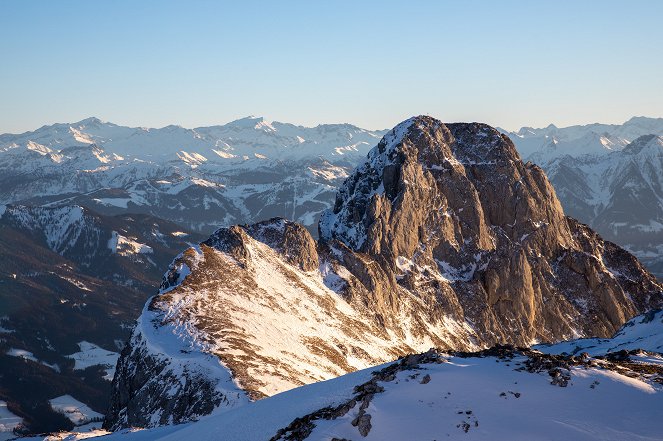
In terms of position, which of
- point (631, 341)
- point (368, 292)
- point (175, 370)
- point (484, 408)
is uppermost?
point (484, 408)

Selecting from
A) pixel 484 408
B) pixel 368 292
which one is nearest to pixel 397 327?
pixel 368 292

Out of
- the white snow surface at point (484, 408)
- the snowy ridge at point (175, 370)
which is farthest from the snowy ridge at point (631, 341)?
the white snow surface at point (484, 408)

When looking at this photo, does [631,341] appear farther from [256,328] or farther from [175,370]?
[175,370]

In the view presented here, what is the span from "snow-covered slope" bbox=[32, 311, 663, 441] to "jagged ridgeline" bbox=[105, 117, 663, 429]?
3020cm

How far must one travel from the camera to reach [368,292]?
151125 millimetres

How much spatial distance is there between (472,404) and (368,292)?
368ft

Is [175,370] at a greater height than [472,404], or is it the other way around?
[472,404]

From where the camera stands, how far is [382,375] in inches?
1769

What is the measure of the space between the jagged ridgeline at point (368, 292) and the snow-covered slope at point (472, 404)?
3020 cm

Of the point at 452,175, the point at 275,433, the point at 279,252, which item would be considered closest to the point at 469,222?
the point at 452,175

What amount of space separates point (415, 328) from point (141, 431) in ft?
341

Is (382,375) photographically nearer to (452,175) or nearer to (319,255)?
(319,255)

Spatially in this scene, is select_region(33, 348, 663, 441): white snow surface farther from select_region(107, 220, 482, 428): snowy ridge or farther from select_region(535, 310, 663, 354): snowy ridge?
select_region(535, 310, 663, 354): snowy ridge

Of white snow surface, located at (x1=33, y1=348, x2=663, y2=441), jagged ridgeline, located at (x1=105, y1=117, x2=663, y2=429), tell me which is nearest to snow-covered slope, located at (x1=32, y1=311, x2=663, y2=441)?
white snow surface, located at (x1=33, y1=348, x2=663, y2=441)
